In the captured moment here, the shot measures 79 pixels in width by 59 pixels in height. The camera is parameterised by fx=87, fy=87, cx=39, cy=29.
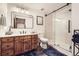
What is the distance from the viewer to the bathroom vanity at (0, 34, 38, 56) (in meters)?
1.97

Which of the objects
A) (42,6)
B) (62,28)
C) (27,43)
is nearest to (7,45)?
(27,43)

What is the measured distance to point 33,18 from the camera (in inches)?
80.0

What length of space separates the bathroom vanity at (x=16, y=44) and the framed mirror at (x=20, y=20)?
0.29 meters

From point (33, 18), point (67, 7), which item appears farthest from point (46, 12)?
point (67, 7)

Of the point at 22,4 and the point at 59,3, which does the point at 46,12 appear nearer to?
the point at 59,3

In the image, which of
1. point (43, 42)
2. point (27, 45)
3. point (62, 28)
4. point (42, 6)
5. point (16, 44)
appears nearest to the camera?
point (42, 6)

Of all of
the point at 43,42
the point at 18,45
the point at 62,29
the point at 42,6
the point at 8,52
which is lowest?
the point at 8,52

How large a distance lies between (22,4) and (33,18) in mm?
392

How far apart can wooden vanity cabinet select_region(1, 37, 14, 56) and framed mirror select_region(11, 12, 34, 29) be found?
0.34 meters

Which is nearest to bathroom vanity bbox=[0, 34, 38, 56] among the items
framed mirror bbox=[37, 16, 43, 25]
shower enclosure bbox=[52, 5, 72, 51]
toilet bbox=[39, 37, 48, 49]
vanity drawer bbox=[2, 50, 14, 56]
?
vanity drawer bbox=[2, 50, 14, 56]

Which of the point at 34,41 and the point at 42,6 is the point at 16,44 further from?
the point at 42,6

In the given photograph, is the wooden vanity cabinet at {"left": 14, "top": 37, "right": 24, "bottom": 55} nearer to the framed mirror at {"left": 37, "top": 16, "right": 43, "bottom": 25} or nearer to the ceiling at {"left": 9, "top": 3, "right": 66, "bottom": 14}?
the framed mirror at {"left": 37, "top": 16, "right": 43, "bottom": 25}

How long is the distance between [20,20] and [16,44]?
63cm

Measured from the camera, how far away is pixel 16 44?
7.22 feet
